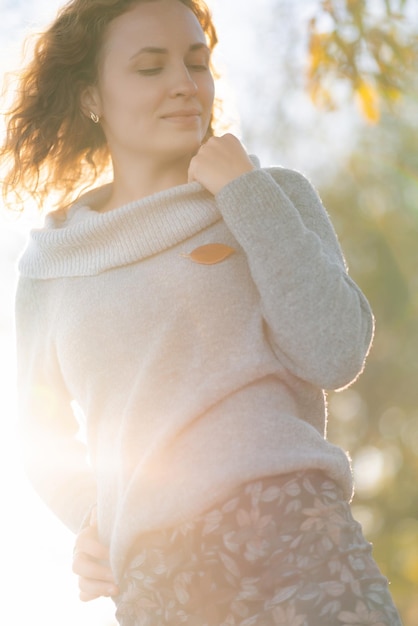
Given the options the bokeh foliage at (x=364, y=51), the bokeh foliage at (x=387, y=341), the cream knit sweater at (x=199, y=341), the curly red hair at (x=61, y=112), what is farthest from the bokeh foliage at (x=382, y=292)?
the cream knit sweater at (x=199, y=341)

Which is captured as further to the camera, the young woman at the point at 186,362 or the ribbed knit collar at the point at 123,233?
the ribbed knit collar at the point at 123,233

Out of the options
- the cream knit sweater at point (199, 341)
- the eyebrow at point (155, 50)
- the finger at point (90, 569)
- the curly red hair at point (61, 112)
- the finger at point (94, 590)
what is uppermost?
the eyebrow at point (155, 50)

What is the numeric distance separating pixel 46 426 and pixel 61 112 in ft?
2.59

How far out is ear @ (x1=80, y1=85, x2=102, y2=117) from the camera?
2510 millimetres

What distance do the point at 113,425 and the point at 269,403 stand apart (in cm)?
34

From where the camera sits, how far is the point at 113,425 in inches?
83.1

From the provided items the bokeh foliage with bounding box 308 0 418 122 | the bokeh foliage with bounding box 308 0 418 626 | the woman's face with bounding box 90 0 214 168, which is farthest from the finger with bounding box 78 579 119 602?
the bokeh foliage with bounding box 308 0 418 626

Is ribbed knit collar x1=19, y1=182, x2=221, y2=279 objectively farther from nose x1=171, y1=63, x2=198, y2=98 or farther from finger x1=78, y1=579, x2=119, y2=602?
finger x1=78, y1=579, x2=119, y2=602

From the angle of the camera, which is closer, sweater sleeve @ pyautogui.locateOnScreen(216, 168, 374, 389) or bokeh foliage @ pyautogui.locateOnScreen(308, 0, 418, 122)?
sweater sleeve @ pyautogui.locateOnScreen(216, 168, 374, 389)

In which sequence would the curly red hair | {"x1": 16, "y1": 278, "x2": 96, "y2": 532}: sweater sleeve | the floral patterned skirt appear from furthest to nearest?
the curly red hair, {"x1": 16, "y1": 278, "x2": 96, "y2": 532}: sweater sleeve, the floral patterned skirt

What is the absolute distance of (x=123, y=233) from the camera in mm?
2234

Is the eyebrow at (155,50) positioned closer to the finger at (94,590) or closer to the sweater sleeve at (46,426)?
the sweater sleeve at (46,426)

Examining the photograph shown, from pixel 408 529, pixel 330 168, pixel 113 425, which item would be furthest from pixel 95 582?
pixel 408 529

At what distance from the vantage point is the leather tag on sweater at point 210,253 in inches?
82.7
